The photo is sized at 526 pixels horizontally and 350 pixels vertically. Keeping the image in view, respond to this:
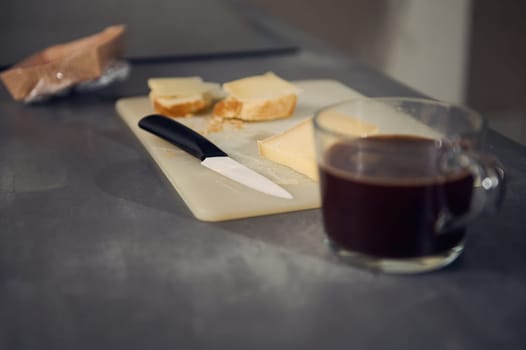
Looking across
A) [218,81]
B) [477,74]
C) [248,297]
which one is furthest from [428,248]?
[477,74]

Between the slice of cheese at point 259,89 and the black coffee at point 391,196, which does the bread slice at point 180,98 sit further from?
the black coffee at point 391,196

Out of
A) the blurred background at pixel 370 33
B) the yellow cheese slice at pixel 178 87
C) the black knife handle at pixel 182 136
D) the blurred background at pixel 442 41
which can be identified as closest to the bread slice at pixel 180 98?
the yellow cheese slice at pixel 178 87

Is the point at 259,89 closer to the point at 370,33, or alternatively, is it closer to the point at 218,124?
the point at 218,124

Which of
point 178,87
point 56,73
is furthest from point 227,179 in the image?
point 56,73

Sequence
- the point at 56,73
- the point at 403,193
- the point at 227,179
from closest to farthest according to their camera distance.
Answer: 1. the point at 403,193
2. the point at 227,179
3. the point at 56,73

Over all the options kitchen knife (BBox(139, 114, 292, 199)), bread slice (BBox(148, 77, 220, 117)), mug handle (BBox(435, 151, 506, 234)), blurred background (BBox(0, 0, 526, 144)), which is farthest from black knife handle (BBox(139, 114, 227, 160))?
blurred background (BBox(0, 0, 526, 144))

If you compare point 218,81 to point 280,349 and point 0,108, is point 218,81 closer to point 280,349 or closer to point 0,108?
point 0,108

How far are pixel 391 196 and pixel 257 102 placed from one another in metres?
0.53

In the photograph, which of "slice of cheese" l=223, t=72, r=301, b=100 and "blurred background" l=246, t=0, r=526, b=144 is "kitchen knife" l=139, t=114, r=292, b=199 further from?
"blurred background" l=246, t=0, r=526, b=144

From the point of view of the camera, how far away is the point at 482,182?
2.18ft

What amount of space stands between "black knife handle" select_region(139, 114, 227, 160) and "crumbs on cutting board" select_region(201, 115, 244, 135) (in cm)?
9

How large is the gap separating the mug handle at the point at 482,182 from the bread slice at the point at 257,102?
527 mm

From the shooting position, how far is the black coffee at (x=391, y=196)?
2.14 ft

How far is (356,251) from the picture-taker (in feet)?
2.30
